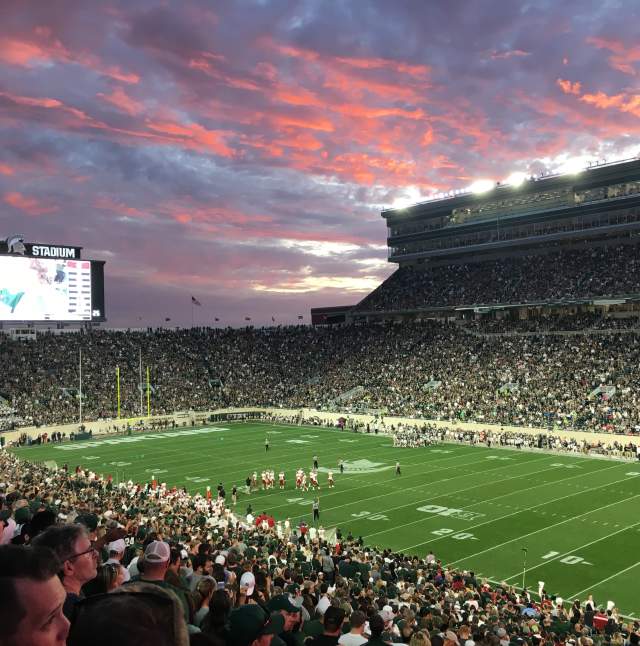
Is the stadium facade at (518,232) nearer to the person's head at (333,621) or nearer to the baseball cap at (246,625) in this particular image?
the person's head at (333,621)

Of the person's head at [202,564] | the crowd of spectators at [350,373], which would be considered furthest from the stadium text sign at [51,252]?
the person's head at [202,564]

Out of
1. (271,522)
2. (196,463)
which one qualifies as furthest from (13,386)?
(271,522)

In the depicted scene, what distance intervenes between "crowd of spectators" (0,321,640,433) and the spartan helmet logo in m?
10.2

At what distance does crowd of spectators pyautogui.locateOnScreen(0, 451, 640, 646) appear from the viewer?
187 cm

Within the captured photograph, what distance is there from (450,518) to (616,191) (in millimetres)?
46229

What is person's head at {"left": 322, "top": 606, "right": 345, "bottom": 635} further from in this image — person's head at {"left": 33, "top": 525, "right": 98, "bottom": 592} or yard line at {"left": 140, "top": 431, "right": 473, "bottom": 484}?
yard line at {"left": 140, "top": 431, "right": 473, "bottom": 484}

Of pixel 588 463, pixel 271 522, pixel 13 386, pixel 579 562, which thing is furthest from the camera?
pixel 13 386

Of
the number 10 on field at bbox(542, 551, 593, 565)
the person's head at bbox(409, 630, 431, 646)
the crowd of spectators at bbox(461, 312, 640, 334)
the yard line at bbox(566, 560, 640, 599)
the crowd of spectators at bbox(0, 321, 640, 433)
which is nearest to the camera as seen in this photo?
the person's head at bbox(409, 630, 431, 646)

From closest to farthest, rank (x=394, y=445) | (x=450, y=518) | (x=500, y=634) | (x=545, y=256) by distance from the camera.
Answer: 1. (x=500, y=634)
2. (x=450, y=518)
3. (x=394, y=445)
4. (x=545, y=256)

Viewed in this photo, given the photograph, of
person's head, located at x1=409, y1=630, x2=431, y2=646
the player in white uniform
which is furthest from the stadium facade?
person's head, located at x1=409, y1=630, x2=431, y2=646

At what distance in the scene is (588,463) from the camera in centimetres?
3422

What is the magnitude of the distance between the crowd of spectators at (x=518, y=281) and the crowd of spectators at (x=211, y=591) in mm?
43266

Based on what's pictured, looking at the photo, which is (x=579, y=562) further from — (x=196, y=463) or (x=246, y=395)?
(x=246, y=395)

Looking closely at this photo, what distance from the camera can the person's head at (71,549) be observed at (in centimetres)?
324
